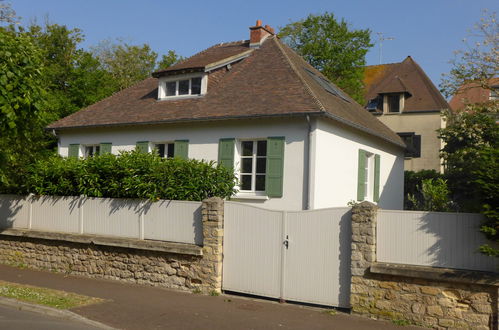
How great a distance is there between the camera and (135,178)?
38.1 feet

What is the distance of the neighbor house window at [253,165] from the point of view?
1477 cm

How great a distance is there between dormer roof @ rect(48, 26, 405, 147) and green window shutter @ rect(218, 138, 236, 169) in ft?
2.43

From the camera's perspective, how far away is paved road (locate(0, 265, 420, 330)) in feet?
26.2

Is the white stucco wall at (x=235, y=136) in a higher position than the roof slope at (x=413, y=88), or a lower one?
lower

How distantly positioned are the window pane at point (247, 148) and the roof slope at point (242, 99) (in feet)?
3.31

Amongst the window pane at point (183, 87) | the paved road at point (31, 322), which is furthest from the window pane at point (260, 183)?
the paved road at point (31, 322)

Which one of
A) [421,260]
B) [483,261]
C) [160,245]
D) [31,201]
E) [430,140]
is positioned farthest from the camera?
[430,140]

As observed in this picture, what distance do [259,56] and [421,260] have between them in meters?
11.5

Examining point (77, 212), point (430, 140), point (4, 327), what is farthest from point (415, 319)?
point (430, 140)

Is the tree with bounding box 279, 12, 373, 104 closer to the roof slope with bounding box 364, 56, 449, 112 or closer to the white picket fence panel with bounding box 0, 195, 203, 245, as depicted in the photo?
the roof slope with bounding box 364, 56, 449, 112

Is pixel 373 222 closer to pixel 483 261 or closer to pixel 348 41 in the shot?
pixel 483 261

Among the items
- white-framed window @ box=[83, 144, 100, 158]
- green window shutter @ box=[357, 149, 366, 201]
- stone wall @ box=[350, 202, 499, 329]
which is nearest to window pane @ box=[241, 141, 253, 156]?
green window shutter @ box=[357, 149, 366, 201]

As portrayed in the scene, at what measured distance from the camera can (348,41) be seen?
3028 cm

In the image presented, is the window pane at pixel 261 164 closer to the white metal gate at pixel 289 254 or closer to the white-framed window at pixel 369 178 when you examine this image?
the white-framed window at pixel 369 178
